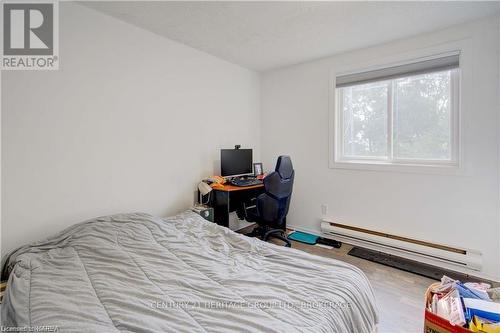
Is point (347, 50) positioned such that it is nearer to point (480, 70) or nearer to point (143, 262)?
point (480, 70)

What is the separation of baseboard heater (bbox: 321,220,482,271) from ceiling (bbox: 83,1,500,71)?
2.15 m

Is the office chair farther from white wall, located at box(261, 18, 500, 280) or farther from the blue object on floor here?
white wall, located at box(261, 18, 500, 280)

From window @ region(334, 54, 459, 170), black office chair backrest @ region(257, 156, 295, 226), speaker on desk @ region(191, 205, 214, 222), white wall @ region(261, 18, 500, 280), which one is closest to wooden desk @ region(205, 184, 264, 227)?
speaker on desk @ region(191, 205, 214, 222)

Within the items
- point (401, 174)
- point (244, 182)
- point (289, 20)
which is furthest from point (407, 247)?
point (289, 20)

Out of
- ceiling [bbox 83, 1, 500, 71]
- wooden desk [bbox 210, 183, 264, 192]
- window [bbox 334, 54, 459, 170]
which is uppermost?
ceiling [bbox 83, 1, 500, 71]

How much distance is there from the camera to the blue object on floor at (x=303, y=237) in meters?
3.14

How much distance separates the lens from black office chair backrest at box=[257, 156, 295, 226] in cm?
265

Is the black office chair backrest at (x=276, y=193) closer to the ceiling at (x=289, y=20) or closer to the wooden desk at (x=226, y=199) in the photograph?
the wooden desk at (x=226, y=199)

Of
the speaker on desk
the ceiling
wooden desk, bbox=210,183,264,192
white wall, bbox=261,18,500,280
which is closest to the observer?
the ceiling

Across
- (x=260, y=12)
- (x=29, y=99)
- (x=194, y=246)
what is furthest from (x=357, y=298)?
(x=29, y=99)

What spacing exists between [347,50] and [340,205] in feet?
6.35

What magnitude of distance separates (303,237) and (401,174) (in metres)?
1.42

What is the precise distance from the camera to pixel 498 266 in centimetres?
220

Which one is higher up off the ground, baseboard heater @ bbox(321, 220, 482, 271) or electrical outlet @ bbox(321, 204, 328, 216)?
electrical outlet @ bbox(321, 204, 328, 216)
